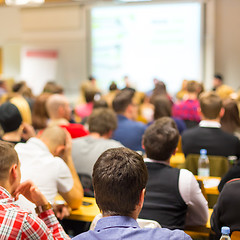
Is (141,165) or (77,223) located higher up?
(141,165)

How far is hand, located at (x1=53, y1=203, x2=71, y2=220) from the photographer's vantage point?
2.86m

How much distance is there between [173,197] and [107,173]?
1.11m

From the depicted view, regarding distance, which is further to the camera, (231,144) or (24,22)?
(24,22)

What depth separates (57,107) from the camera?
16.6 ft

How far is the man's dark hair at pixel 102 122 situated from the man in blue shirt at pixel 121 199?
2423mm

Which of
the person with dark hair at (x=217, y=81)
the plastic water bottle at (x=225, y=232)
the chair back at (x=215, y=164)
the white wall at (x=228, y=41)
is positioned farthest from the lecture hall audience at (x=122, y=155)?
the white wall at (x=228, y=41)

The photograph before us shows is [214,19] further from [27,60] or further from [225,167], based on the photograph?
[225,167]

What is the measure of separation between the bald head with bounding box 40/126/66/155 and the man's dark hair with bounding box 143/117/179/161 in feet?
2.14

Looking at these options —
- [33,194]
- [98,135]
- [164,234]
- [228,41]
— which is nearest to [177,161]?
[98,135]

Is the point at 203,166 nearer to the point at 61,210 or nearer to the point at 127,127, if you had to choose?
the point at 127,127

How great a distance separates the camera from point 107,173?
1.55 meters

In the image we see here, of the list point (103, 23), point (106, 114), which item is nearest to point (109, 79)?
point (103, 23)

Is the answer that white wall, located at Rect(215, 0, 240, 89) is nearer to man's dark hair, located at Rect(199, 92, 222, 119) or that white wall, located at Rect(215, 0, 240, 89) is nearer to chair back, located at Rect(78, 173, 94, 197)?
man's dark hair, located at Rect(199, 92, 222, 119)

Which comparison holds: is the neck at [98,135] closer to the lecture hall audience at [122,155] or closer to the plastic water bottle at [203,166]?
the lecture hall audience at [122,155]
